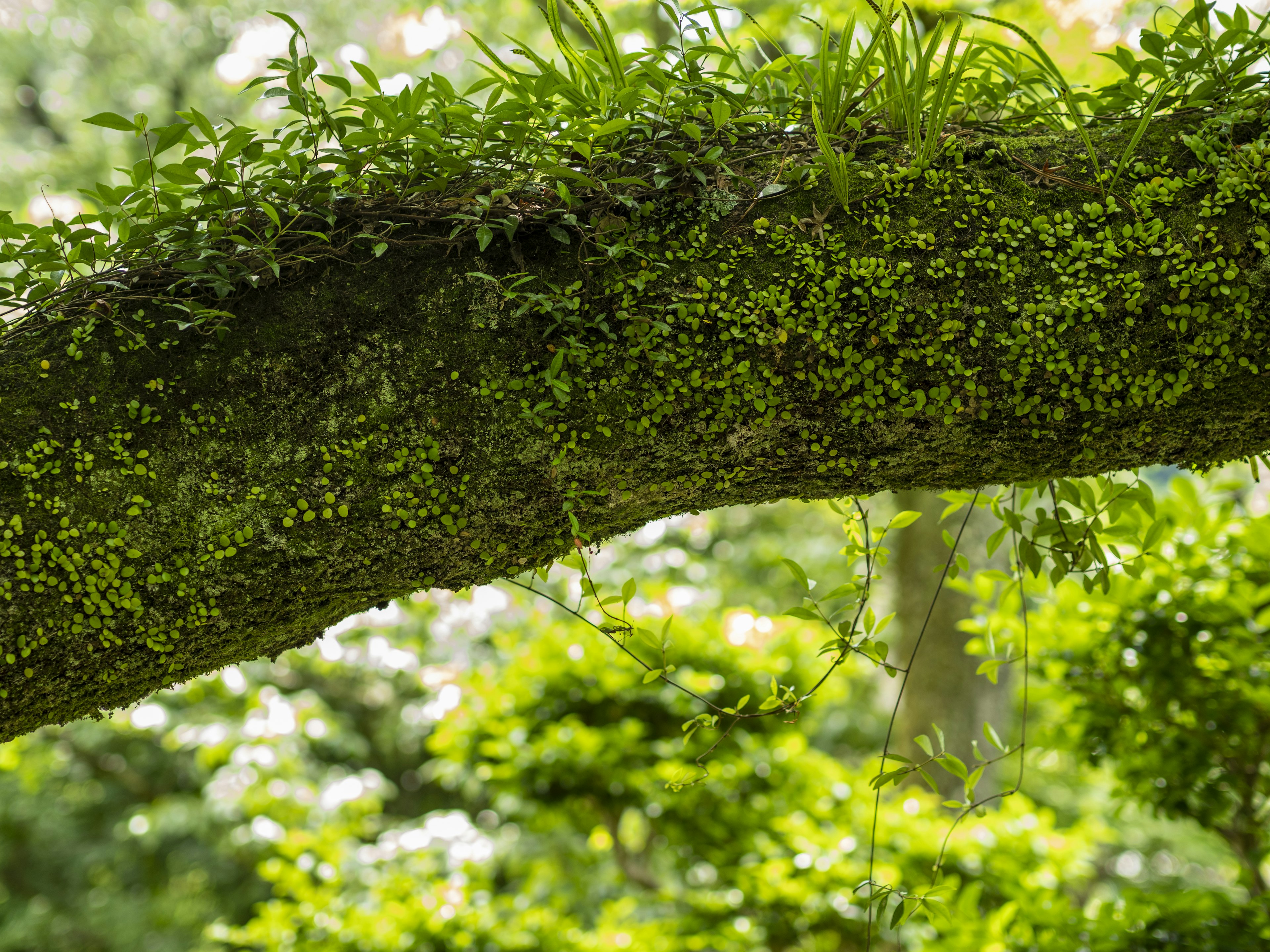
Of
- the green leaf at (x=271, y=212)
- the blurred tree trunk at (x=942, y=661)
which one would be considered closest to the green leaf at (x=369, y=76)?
the green leaf at (x=271, y=212)

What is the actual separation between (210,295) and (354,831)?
380cm

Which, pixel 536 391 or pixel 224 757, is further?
pixel 224 757

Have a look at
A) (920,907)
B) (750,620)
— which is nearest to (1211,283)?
(920,907)

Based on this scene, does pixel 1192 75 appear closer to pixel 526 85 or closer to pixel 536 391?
pixel 526 85

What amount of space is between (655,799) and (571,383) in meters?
2.85

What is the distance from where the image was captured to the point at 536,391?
4.43 ft

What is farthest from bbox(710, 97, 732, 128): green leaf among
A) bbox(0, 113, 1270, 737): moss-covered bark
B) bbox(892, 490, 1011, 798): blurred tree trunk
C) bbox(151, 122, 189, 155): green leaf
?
bbox(892, 490, 1011, 798): blurred tree trunk

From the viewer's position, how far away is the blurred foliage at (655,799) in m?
2.80

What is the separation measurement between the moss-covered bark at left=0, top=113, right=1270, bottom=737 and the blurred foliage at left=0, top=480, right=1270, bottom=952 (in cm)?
31

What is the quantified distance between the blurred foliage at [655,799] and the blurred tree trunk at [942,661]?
59 centimetres

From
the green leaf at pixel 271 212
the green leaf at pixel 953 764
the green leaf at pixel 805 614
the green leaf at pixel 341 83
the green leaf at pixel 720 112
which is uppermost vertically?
the green leaf at pixel 720 112

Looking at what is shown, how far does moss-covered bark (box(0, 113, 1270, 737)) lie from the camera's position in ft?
4.29

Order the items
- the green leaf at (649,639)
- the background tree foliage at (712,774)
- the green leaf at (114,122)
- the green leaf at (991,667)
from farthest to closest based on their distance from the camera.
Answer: the background tree foliage at (712,774) → the green leaf at (991,667) → the green leaf at (649,639) → the green leaf at (114,122)

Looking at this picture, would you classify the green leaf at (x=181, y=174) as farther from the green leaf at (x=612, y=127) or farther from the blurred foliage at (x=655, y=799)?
the blurred foliage at (x=655, y=799)
